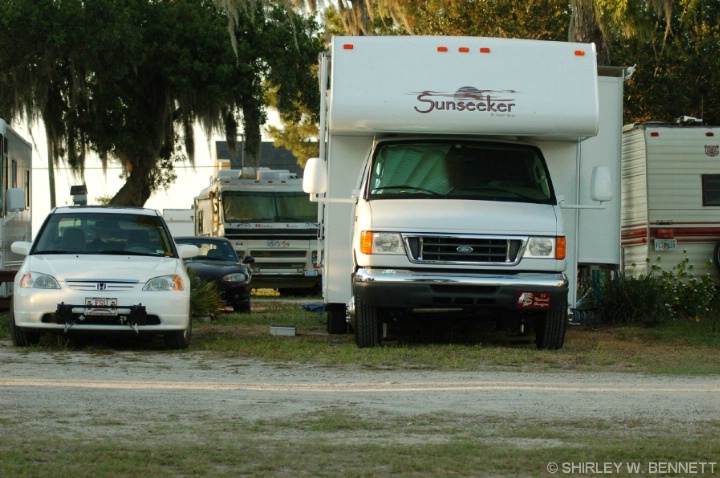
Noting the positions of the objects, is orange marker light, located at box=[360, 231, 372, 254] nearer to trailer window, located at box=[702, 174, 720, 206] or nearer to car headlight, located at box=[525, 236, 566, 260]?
car headlight, located at box=[525, 236, 566, 260]

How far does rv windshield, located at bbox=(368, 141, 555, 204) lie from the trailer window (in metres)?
6.49

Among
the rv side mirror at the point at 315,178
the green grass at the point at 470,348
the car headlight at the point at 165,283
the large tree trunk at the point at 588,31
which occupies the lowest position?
the green grass at the point at 470,348

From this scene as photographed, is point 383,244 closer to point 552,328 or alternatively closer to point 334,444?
point 552,328

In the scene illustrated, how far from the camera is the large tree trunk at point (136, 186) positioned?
3228 cm

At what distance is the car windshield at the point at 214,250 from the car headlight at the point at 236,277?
1.13 m

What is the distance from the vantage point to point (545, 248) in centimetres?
1272

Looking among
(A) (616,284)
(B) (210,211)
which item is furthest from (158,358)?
(B) (210,211)

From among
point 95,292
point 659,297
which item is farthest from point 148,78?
point 95,292

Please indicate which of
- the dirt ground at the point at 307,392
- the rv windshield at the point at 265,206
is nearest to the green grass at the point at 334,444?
the dirt ground at the point at 307,392

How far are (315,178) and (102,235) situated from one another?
2.62m

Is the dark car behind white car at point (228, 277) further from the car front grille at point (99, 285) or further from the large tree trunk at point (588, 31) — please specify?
the car front grille at point (99, 285)

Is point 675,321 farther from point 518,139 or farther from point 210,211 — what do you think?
point 210,211

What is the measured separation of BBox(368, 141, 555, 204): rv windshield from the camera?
13180 mm

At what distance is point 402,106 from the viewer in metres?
13.1
